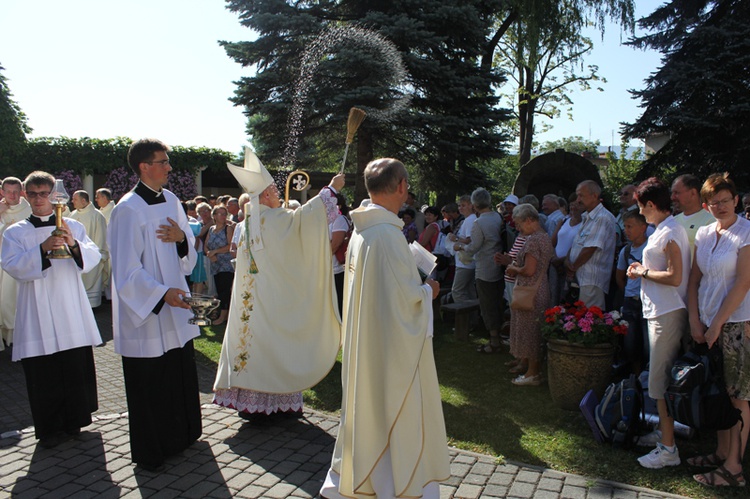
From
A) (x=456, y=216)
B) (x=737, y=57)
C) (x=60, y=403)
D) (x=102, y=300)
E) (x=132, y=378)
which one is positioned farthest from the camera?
(x=737, y=57)

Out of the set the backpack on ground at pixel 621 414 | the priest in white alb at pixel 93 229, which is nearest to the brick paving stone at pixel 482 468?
the backpack on ground at pixel 621 414

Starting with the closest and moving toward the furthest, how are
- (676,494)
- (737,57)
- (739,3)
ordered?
(676,494) < (737,57) < (739,3)

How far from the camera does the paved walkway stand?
3883mm

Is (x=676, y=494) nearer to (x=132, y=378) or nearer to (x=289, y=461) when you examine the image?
(x=289, y=461)

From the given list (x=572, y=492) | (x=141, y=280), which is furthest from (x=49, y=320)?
(x=572, y=492)

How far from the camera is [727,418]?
3.85 m

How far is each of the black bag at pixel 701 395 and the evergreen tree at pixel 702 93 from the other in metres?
11.1

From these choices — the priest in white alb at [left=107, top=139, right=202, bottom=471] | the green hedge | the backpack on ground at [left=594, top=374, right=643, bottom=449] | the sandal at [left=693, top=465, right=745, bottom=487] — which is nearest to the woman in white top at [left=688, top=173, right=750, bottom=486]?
the sandal at [left=693, top=465, right=745, bottom=487]

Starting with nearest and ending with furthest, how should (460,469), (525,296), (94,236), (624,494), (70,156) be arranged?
(624,494), (460,469), (525,296), (94,236), (70,156)

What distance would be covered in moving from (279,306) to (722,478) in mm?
3419

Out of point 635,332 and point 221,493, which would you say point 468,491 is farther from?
point 635,332

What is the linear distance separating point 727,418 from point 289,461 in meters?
2.98

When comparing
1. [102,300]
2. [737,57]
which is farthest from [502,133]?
[102,300]

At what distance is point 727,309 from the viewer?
3.86 m
